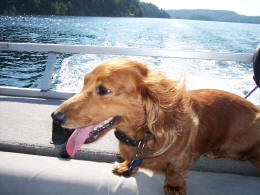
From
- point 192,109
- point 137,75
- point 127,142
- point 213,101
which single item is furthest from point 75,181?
point 213,101

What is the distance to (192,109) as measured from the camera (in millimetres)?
1787

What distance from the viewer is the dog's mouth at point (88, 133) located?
60.6 inches

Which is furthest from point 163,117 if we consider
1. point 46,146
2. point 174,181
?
point 46,146

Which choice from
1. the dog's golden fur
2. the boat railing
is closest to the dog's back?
the dog's golden fur

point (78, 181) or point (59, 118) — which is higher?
point (59, 118)

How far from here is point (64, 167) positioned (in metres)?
1.54

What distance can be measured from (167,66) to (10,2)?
157 feet

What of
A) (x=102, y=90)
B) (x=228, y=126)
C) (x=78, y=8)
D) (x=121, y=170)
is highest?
(x=78, y=8)

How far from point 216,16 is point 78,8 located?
3720 centimetres

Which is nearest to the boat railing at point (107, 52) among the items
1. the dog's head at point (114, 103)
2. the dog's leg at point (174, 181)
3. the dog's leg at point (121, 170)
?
the dog's head at point (114, 103)

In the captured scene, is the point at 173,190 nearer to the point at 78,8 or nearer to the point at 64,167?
the point at 64,167

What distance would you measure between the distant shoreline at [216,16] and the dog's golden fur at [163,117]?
48948 millimetres

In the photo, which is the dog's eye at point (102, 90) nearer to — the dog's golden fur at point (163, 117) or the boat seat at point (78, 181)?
the dog's golden fur at point (163, 117)

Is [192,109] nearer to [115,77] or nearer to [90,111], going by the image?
[115,77]
